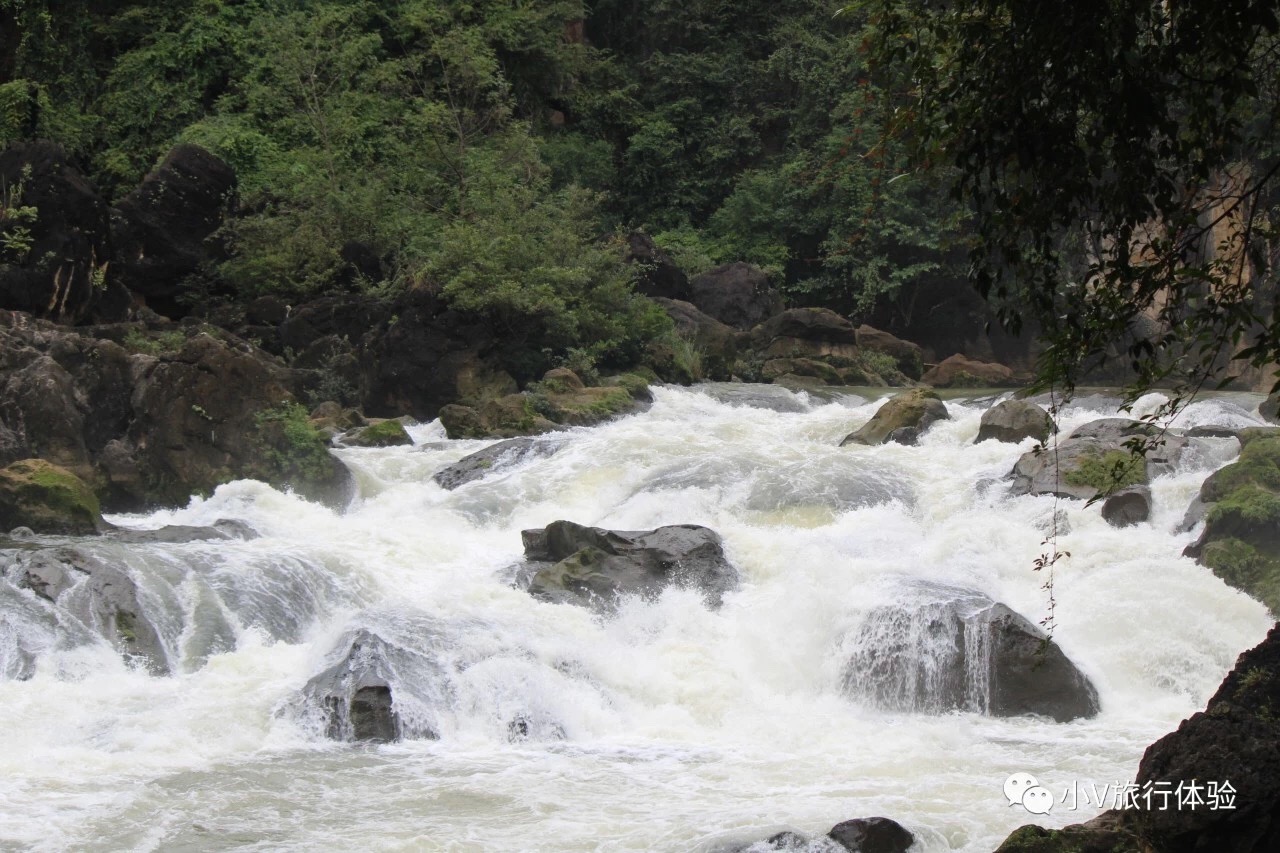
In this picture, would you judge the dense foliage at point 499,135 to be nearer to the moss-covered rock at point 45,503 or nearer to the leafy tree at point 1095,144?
the moss-covered rock at point 45,503

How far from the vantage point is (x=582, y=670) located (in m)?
10.2

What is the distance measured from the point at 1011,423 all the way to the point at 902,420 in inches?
58.0

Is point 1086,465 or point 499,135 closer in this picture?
point 1086,465

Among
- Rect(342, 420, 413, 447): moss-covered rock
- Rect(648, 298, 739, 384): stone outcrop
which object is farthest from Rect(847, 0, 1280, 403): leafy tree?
Rect(648, 298, 739, 384): stone outcrop

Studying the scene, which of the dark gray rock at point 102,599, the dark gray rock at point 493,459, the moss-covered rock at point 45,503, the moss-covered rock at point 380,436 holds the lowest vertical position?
the dark gray rock at point 102,599

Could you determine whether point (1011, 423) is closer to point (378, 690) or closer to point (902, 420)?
point (902, 420)

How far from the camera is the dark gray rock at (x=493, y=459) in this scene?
15.6 m

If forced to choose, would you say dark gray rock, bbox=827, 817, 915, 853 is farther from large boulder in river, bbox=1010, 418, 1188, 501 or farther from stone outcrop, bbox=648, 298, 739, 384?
stone outcrop, bbox=648, 298, 739, 384

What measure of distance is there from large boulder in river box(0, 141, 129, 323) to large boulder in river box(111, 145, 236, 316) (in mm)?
1718

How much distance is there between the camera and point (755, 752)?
8914 millimetres

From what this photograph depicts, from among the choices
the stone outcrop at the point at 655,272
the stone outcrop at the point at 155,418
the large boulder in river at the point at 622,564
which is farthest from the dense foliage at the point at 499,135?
the large boulder in river at the point at 622,564

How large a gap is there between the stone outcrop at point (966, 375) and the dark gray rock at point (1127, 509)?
464 inches

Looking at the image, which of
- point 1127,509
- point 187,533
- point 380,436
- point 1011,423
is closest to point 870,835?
point 1127,509

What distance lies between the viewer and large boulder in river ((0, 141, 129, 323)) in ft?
60.2
